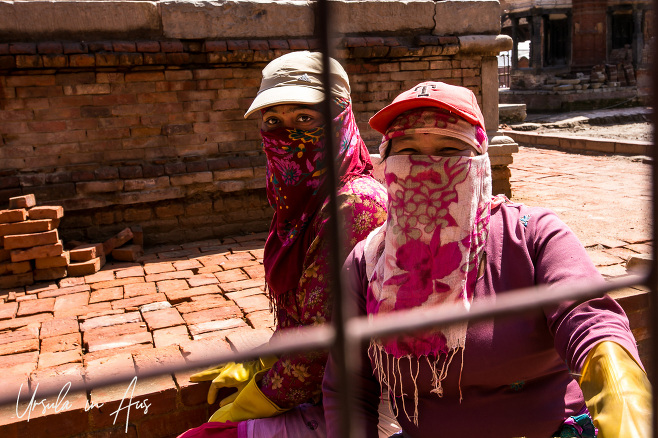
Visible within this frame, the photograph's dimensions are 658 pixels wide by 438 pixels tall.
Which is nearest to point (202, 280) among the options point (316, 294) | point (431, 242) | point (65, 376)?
point (65, 376)

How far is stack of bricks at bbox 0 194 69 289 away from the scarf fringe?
403cm

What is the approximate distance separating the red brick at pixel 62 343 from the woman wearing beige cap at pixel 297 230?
1222 mm

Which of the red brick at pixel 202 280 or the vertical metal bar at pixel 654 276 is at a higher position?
the vertical metal bar at pixel 654 276

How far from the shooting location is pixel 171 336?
3701mm

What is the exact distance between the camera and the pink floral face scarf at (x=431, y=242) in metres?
1.90

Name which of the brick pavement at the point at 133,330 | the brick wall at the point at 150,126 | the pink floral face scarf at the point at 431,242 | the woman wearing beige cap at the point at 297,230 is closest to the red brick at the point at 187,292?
the brick pavement at the point at 133,330

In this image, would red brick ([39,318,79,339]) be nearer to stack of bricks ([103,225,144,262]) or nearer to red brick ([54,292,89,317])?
red brick ([54,292,89,317])

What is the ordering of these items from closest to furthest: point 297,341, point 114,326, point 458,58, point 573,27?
point 297,341 → point 114,326 → point 458,58 → point 573,27

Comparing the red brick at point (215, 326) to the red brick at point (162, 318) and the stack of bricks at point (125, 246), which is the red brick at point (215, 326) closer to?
the red brick at point (162, 318)

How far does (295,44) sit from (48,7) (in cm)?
245

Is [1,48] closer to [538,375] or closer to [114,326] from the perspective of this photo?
[114,326]

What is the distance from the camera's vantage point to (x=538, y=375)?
194cm

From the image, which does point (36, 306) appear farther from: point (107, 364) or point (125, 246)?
point (107, 364)

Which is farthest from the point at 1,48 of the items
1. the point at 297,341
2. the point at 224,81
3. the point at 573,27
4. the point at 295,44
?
the point at 573,27
